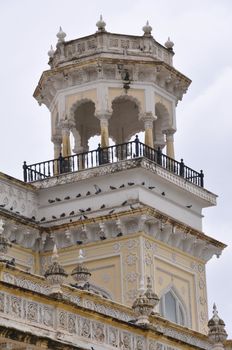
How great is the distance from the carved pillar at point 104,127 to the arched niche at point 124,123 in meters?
3.38

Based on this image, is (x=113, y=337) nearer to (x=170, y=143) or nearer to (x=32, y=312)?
(x=32, y=312)

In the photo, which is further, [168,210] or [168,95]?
[168,95]

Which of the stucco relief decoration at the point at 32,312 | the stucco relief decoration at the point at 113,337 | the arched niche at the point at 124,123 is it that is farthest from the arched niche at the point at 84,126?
the stucco relief decoration at the point at 32,312

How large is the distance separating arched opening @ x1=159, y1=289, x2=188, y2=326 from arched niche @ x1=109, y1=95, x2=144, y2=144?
7.66 metres

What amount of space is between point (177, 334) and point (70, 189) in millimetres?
10383

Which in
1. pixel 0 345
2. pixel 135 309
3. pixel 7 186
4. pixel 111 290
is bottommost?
pixel 0 345

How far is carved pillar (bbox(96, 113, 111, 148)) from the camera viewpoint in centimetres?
4897

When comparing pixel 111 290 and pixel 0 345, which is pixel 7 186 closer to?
pixel 111 290

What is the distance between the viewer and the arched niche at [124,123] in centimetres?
5303

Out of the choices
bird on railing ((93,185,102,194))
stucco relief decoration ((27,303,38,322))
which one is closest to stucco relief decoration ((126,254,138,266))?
bird on railing ((93,185,102,194))

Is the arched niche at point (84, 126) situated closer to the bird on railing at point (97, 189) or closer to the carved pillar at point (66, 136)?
the carved pillar at point (66, 136)

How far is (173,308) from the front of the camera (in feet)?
156

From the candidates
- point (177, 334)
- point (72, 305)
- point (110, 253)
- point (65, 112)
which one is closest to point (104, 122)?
point (65, 112)

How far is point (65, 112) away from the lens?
50469 millimetres
